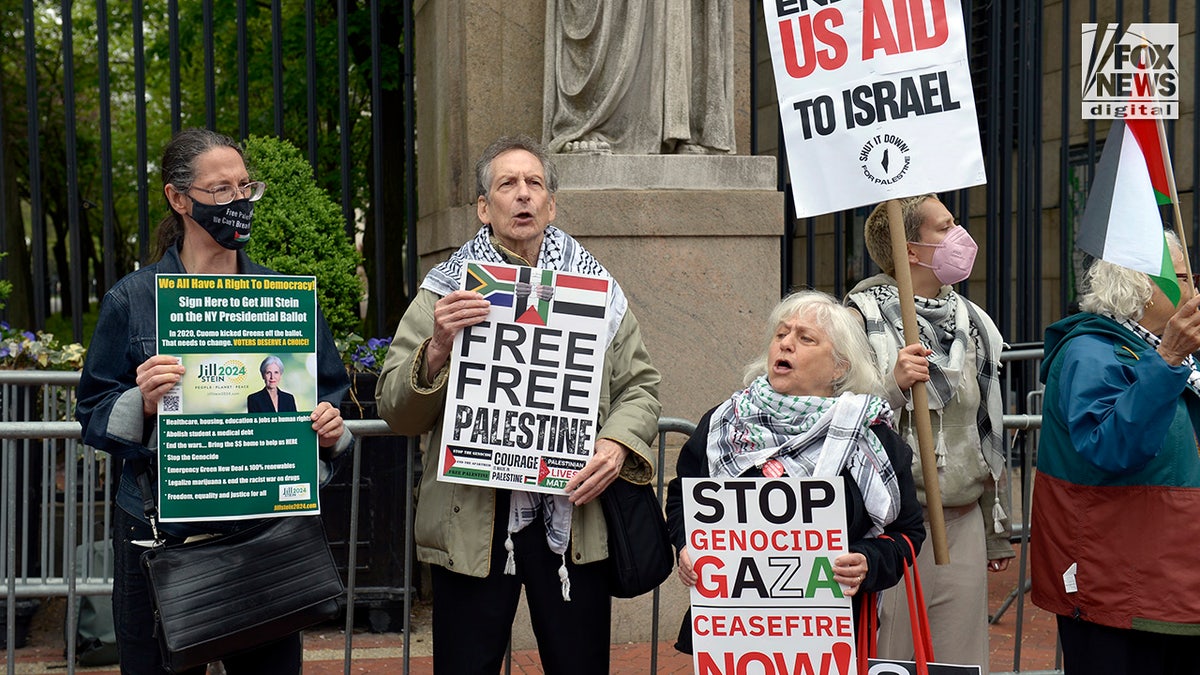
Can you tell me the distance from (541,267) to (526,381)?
335 mm

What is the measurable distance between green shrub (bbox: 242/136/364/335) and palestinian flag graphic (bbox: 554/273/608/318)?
2.89 meters

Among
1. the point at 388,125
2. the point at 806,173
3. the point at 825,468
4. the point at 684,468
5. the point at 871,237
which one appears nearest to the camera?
the point at 825,468

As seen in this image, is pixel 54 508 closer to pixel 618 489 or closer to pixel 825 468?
pixel 618 489

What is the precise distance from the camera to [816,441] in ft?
11.4

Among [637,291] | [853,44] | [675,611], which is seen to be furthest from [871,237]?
[675,611]

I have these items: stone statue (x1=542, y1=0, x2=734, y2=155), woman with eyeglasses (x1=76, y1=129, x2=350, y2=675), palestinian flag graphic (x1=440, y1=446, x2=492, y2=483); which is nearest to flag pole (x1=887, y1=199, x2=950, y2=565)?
palestinian flag graphic (x1=440, y1=446, x2=492, y2=483)

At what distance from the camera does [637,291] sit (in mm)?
6242

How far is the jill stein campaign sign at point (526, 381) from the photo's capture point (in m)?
3.55

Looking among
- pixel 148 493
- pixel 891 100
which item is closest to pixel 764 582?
pixel 891 100

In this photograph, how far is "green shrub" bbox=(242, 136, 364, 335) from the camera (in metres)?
6.31

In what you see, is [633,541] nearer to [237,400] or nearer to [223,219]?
[237,400]

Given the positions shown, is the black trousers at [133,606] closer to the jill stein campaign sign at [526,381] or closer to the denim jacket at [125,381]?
the denim jacket at [125,381]

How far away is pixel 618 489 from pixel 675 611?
8.98 ft

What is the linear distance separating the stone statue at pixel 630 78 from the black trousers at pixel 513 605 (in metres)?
Answer: 3.01
